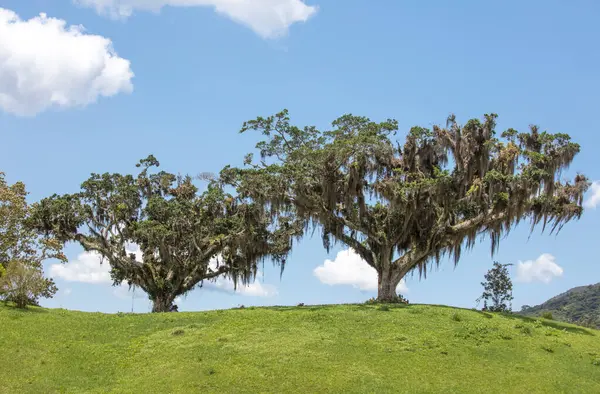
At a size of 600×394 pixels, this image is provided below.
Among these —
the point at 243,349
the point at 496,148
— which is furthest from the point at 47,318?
the point at 496,148

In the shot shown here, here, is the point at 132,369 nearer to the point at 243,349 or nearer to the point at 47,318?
the point at 243,349

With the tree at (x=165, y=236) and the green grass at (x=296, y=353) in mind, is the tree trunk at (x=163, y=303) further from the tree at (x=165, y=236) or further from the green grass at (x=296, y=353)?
the green grass at (x=296, y=353)

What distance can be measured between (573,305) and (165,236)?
76.0m

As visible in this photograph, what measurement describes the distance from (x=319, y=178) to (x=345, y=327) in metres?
10.4

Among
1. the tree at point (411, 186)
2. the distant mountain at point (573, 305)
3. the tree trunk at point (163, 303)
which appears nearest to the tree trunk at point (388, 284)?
the tree at point (411, 186)

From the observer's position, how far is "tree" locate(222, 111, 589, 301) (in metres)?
34.4

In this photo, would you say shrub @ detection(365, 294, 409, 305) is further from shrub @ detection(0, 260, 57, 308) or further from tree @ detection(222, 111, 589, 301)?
shrub @ detection(0, 260, 57, 308)

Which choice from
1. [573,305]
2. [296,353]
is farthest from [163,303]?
[573,305]

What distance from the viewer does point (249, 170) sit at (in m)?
37.2

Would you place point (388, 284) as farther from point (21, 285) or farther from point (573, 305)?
point (573, 305)

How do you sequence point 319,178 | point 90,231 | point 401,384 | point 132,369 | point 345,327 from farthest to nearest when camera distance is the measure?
point 90,231 → point 319,178 → point 345,327 → point 132,369 → point 401,384

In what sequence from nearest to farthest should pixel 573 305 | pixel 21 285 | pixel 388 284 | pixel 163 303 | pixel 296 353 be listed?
pixel 296 353, pixel 21 285, pixel 388 284, pixel 163 303, pixel 573 305

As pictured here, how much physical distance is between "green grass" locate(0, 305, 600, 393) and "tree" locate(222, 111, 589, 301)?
20.2ft

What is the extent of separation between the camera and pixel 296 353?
2455cm
